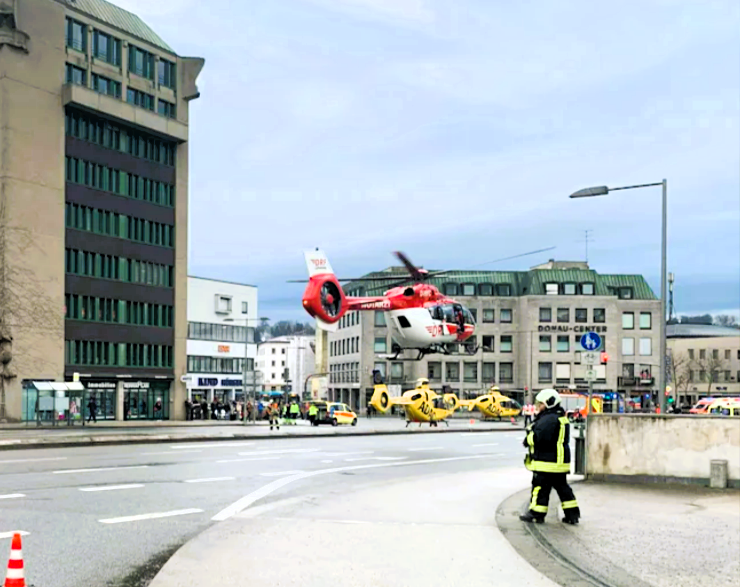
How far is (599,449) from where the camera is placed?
17406 mm

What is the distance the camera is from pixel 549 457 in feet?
37.8

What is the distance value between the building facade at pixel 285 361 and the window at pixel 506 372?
82685 mm

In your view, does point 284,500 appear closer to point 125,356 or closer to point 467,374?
point 125,356

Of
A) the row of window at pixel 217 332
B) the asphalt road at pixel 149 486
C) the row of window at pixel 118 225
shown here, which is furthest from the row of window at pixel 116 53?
the asphalt road at pixel 149 486

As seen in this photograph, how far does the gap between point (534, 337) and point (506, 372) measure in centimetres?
482

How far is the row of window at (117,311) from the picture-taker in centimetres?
6331

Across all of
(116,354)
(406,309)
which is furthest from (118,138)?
(406,309)

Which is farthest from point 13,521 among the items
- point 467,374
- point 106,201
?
point 467,374

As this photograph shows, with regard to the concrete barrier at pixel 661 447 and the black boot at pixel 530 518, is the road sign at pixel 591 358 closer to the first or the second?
the concrete barrier at pixel 661 447

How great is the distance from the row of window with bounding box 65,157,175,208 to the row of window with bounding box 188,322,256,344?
1979 centimetres

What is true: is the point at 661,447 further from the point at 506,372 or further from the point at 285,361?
the point at 285,361

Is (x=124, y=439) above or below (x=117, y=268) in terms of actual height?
below

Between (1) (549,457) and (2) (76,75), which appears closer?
(1) (549,457)

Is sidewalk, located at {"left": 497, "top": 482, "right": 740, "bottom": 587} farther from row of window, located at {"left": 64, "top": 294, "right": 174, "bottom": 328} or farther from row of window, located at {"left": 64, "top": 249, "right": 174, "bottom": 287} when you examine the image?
row of window, located at {"left": 64, "top": 249, "right": 174, "bottom": 287}
